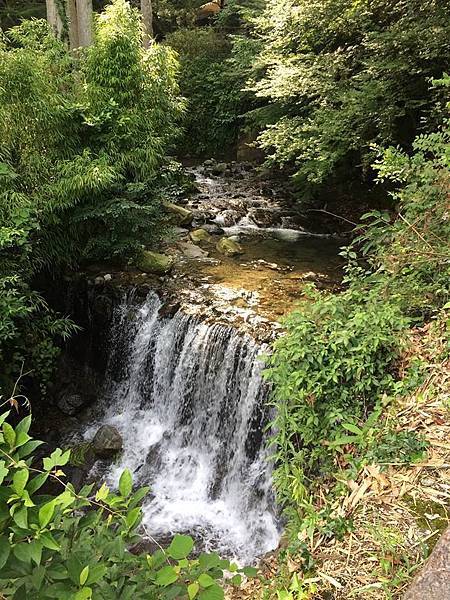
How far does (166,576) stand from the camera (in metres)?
1.22

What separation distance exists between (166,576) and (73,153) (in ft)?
21.4

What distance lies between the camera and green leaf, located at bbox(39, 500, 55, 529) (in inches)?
40.9

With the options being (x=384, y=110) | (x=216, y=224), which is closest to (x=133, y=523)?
(x=384, y=110)

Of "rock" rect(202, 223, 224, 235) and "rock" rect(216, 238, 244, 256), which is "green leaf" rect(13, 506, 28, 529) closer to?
"rock" rect(216, 238, 244, 256)

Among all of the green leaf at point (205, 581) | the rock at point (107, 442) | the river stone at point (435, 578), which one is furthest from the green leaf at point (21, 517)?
the rock at point (107, 442)

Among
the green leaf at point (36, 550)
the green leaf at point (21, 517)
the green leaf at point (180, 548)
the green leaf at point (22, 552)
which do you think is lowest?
the green leaf at point (180, 548)

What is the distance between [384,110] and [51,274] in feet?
18.9

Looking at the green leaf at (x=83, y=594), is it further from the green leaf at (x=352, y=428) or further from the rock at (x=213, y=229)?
the rock at (x=213, y=229)

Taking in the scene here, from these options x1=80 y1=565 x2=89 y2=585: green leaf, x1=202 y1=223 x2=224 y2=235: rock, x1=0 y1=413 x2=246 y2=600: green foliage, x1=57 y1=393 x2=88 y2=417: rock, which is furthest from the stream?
x1=80 y1=565 x2=89 y2=585: green leaf

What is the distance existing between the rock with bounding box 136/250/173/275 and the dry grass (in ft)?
17.3

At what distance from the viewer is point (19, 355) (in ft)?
19.3

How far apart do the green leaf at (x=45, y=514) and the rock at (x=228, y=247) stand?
7.58 metres

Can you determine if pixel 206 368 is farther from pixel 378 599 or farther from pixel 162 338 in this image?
pixel 378 599

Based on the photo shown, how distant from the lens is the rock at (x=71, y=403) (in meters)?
6.87
